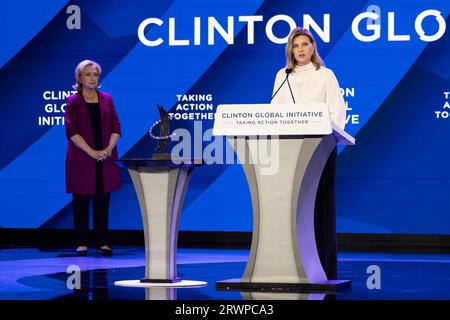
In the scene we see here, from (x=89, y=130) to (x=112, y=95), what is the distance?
3.08ft

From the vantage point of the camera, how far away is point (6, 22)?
8.71 m

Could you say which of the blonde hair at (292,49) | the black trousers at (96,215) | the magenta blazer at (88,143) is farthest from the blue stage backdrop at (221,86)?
the blonde hair at (292,49)

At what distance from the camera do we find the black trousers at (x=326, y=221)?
495cm

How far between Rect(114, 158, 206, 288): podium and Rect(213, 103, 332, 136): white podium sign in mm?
633

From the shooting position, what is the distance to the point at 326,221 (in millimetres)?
4984

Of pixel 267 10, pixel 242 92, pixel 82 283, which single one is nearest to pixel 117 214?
pixel 242 92

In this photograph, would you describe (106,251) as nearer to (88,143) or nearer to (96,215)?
(96,215)

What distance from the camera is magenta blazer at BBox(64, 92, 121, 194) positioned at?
7555 mm

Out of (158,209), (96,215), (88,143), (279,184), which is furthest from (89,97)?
(279,184)

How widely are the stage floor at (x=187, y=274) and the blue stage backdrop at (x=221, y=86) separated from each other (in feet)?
1.84

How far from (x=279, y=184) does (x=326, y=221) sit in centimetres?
59

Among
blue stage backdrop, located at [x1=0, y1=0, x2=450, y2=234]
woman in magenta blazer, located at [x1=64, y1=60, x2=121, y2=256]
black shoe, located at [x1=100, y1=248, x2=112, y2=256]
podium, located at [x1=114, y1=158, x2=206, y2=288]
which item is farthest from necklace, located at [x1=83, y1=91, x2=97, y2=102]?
podium, located at [x1=114, y1=158, x2=206, y2=288]

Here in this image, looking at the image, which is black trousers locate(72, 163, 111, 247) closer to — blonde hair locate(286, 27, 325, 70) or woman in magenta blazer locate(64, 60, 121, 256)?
woman in magenta blazer locate(64, 60, 121, 256)

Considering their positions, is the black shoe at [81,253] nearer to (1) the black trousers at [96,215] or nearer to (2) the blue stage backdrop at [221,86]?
(1) the black trousers at [96,215]
